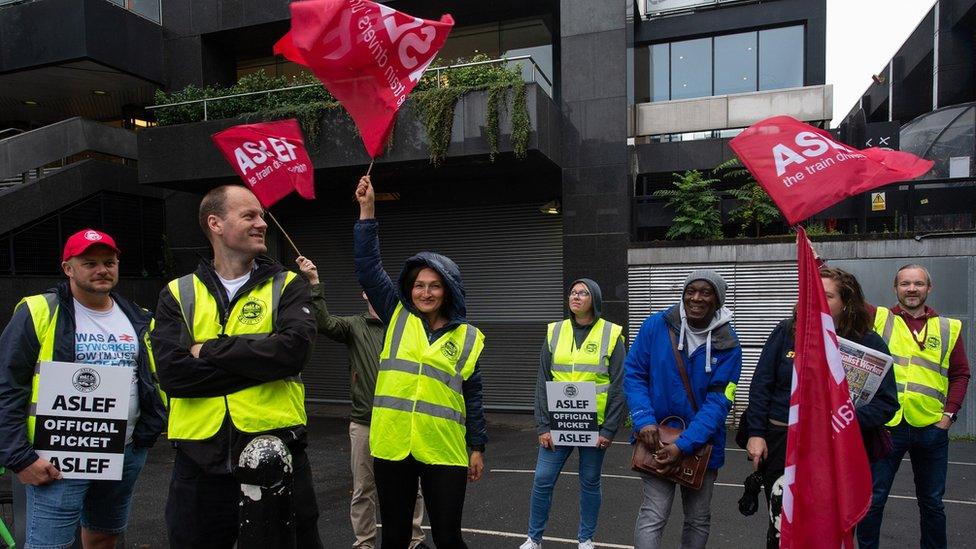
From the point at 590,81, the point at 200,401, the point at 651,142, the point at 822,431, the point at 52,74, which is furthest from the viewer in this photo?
the point at 651,142

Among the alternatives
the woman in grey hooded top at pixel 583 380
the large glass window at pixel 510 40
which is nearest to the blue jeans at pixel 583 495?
the woman in grey hooded top at pixel 583 380

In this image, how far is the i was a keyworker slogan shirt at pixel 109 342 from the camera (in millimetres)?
3482

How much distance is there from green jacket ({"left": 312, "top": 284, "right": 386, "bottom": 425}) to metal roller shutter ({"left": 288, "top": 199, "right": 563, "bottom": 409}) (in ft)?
23.4

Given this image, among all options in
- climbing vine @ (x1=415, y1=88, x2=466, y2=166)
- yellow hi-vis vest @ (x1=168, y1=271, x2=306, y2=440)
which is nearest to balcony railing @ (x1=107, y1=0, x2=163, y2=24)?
climbing vine @ (x1=415, y1=88, x2=466, y2=166)

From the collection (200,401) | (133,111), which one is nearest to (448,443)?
(200,401)

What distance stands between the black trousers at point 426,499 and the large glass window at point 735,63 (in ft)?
61.0

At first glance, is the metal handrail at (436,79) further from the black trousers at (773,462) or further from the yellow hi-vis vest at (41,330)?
the yellow hi-vis vest at (41,330)

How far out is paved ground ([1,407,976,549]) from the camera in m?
5.25

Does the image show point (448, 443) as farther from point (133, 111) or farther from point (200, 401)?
point (133, 111)

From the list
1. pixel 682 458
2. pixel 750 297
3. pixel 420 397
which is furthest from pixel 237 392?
pixel 750 297

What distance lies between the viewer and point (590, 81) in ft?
35.7

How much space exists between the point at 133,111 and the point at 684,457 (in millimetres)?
17103

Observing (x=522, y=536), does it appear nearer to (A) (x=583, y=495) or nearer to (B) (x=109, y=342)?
(A) (x=583, y=495)

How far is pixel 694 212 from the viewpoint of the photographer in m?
10.5
